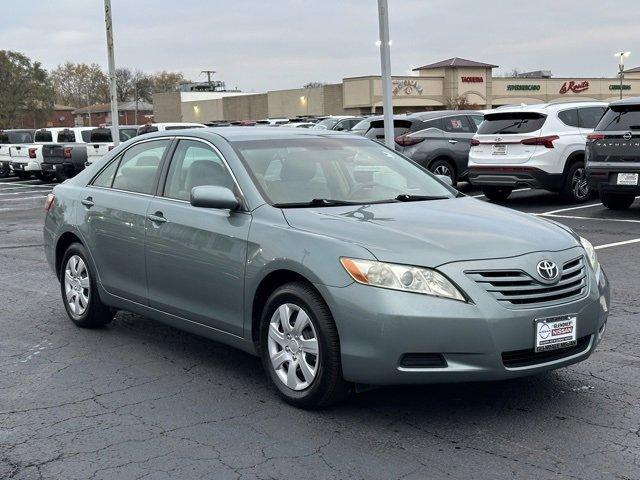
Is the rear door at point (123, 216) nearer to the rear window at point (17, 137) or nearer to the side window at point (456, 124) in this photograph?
the side window at point (456, 124)

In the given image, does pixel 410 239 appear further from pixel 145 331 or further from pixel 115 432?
pixel 145 331

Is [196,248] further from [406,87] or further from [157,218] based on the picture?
[406,87]

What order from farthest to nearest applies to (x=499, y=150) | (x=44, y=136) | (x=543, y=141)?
(x=44, y=136) → (x=499, y=150) → (x=543, y=141)

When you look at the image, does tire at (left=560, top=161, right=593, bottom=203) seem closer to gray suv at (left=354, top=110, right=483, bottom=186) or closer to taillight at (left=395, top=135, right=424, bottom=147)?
gray suv at (left=354, top=110, right=483, bottom=186)

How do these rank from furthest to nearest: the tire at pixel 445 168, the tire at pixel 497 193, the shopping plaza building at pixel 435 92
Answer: the shopping plaza building at pixel 435 92, the tire at pixel 445 168, the tire at pixel 497 193

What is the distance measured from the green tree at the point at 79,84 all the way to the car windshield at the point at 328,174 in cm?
14609

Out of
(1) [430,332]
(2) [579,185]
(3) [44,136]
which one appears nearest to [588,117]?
(2) [579,185]

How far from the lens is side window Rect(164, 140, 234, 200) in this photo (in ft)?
18.7

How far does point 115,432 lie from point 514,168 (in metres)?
11.3

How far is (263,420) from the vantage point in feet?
15.5

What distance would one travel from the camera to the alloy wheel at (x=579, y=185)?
15.2 meters

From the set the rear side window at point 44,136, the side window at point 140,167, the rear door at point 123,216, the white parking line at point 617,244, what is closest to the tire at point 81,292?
the rear door at point 123,216

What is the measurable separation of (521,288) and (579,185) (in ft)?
37.5

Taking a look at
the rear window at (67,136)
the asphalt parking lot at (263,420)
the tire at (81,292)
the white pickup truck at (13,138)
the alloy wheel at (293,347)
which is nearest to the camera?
the asphalt parking lot at (263,420)
